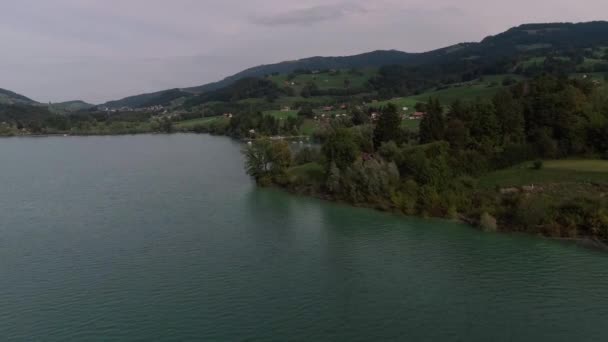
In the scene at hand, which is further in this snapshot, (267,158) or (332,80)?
(332,80)

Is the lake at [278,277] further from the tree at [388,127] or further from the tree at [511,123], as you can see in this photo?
the tree at [511,123]

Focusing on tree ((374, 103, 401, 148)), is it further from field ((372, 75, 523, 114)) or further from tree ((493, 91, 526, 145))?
field ((372, 75, 523, 114))

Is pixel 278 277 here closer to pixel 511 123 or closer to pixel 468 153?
pixel 468 153

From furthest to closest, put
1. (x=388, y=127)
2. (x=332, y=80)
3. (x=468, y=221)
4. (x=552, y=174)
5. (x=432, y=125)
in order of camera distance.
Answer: (x=332, y=80), (x=388, y=127), (x=432, y=125), (x=552, y=174), (x=468, y=221)

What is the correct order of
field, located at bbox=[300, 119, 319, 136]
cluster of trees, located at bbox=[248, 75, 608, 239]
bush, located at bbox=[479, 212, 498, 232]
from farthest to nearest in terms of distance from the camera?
field, located at bbox=[300, 119, 319, 136] → cluster of trees, located at bbox=[248, 75, 608, 239] → bush, located at bbox=[479, 212, 498, 232]

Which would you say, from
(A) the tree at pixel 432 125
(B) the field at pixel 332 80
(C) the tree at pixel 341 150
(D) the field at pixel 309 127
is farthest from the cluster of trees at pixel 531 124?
(B) the field at pixel 332 80

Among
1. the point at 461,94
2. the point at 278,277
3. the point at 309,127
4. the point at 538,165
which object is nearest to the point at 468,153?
the point at 538,165

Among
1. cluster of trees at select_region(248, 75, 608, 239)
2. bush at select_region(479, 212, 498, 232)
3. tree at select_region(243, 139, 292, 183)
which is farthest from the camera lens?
tree at select_region(243, 139, 292, 183)

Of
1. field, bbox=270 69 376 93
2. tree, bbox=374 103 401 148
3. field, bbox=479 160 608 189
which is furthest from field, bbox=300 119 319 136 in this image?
field, bbox=270 69 376 93
